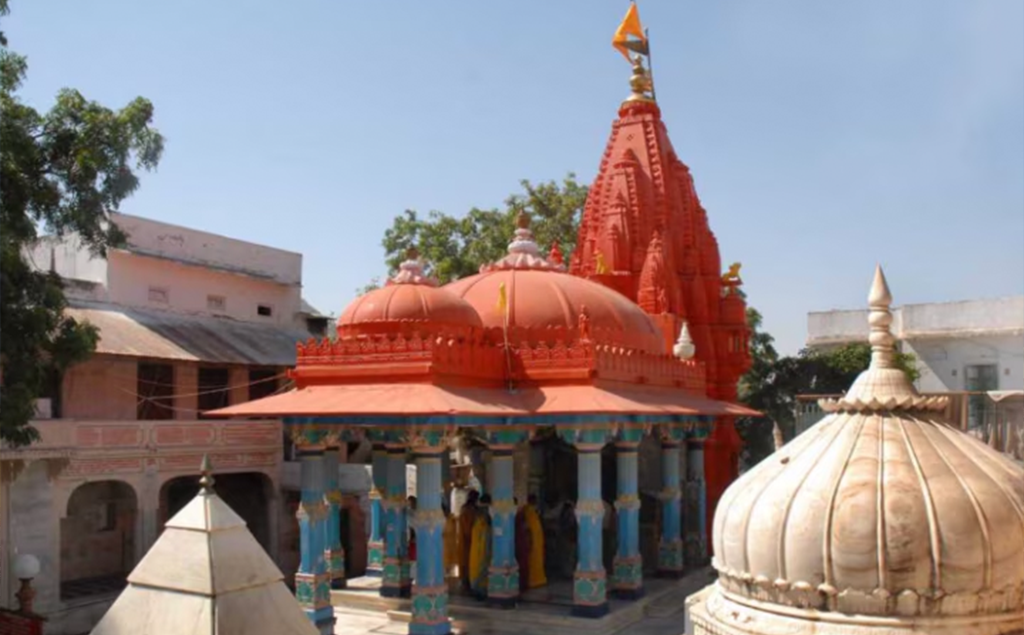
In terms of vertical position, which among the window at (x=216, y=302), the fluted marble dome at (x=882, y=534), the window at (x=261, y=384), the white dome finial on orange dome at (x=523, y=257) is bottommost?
the fluted marble dome at (x=882, y=534)

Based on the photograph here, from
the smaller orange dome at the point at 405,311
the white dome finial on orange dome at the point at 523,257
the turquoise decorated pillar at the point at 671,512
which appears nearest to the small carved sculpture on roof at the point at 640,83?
the white dome finial on orange dome at the point at 523,257

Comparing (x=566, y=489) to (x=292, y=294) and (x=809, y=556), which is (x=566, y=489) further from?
(x=809, y=556)

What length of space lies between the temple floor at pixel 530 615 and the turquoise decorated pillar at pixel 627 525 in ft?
0.83

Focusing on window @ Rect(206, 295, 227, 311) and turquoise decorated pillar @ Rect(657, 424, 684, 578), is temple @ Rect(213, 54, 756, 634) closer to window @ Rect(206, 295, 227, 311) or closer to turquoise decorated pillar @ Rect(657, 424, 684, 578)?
turquoise decorated pillar @ Rect(657, 424, 684, 578)

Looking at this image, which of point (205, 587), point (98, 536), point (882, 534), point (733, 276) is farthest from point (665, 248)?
point (205, 587)

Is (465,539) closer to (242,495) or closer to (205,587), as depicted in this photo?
(242,495)

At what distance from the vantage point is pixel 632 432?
14.5 metres

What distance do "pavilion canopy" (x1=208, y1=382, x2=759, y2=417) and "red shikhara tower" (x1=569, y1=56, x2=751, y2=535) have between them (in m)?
5.96

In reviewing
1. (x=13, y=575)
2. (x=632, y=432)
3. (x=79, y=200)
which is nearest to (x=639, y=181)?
(x=632, y=432)

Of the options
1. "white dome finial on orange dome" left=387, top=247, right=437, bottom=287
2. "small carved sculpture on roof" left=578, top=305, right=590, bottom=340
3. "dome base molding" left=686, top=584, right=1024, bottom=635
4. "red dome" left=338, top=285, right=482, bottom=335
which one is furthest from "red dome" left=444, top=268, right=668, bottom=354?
"dome base molding" left=686, top=584, right=1024, bottom=635

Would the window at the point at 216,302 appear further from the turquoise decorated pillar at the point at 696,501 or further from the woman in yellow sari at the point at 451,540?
the turquoise decorated pillar at the point at 696,501

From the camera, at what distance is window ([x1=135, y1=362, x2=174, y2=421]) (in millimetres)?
19047

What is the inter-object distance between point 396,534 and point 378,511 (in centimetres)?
171

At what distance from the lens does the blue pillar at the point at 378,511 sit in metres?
16.2
